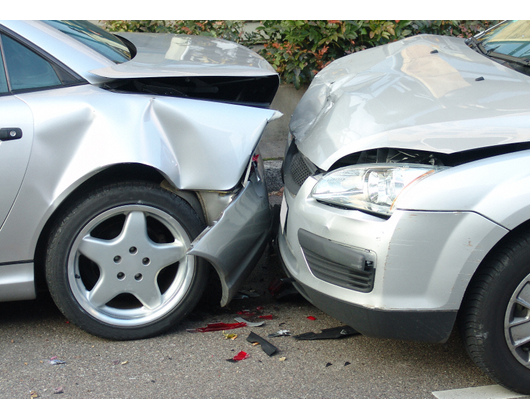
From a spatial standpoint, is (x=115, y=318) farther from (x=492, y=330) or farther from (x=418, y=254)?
(x=492, y=330)

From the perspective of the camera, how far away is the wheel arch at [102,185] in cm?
245

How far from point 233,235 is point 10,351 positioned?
124 cm

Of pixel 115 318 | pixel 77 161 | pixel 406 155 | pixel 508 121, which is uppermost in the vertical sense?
pixel 508 121

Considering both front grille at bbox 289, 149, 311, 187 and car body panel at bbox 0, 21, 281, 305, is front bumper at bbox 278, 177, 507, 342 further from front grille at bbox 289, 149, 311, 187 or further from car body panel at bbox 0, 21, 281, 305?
car body panel at bbox 0, 21, 281, 305

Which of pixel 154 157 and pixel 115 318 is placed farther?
pixel 115 318

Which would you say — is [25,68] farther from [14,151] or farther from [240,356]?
[240,356]

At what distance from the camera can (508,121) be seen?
2086 mm

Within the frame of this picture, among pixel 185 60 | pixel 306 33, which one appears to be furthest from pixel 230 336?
pixel 306 33

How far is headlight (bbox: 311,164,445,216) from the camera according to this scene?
6.76 feet

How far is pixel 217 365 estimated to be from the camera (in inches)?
96.5

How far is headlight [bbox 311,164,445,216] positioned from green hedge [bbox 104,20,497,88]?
3.11m

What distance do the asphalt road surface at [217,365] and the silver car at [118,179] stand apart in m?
0.17

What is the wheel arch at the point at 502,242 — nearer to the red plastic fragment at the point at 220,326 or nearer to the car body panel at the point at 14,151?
the red plastic fragment at the point at 220,326
